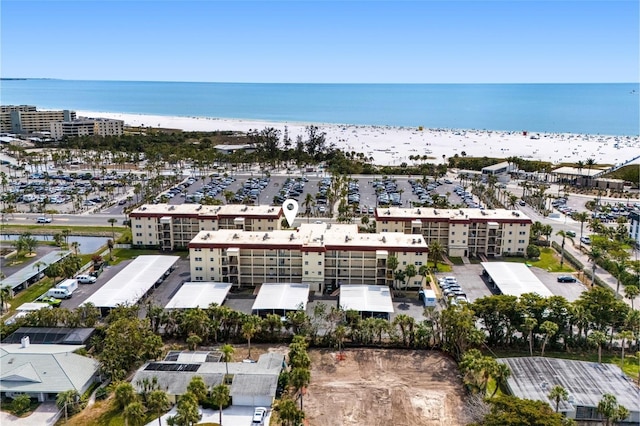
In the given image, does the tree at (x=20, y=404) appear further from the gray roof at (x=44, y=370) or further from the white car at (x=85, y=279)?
the white car at (x=85, y=279)

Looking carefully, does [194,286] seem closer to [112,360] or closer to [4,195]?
[112,360]

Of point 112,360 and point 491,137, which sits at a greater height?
point 491,137

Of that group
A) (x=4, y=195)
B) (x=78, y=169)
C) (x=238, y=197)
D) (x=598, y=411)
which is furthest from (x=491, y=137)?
(x=598, y=411)

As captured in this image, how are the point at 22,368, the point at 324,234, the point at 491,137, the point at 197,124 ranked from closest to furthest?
the point at 22,368 < the point at 324,234 < the point at 491,137 < the point at 197,124

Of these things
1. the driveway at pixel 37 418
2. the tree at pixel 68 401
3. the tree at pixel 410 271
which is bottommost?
the driveway at pixel 37 418

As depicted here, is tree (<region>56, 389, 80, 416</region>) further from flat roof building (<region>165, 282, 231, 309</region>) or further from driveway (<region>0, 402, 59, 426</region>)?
flat roof building (<region>165, 282, 231, 309</region>)

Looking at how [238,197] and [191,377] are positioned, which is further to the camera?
[238,197]

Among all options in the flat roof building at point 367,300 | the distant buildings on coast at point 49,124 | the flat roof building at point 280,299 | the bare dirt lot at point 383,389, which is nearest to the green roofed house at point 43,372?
the flat roof building at point 280,299

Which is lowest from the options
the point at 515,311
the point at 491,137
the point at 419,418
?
the point at 419,418
